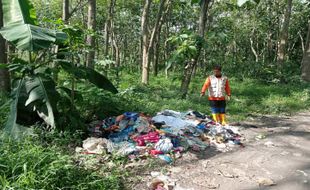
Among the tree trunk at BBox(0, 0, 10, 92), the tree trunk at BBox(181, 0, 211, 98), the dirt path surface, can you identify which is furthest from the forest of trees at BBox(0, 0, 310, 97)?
the dirt path surface

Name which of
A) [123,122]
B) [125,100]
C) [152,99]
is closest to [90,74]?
[123,122]

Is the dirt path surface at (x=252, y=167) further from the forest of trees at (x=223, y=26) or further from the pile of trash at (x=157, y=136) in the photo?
the forest of trees at (x=223, y=26)

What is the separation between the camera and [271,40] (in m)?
27.6

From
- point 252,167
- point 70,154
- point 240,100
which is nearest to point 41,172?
point 70,154

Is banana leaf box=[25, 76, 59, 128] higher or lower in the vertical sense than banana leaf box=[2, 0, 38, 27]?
lower

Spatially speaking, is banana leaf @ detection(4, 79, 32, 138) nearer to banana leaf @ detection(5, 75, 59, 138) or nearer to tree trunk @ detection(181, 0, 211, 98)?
banana leaf @ detection(5, 75, 59, 138)

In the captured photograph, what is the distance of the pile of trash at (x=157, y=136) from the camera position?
217 inches

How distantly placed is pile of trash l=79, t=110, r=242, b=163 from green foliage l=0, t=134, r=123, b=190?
1043 mm

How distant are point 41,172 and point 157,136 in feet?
8.26

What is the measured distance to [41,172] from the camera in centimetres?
384

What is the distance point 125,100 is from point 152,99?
226cm

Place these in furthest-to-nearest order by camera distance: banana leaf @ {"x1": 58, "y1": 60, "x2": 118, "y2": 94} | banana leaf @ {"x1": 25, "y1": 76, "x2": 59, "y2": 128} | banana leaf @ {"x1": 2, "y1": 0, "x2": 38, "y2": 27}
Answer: banana leaf @ {"x1": 58, "y1": 60, "x2": 118, "y2": 94} < banana leaf @ {"x1": 25, "y1": 76, "x2": 59, "y2": 128} < banana leaf @ {"x1": 2, "y1": 0, "x2": 38, "y2": 27}

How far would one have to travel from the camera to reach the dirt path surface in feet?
15.6

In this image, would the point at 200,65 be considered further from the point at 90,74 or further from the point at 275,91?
the point at 90,74
